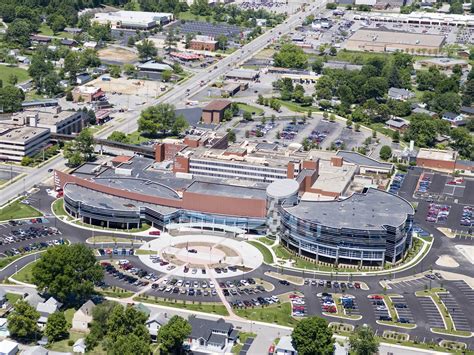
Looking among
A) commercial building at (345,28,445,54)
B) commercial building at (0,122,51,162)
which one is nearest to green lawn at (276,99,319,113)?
commercial building at (0,122,51,162)

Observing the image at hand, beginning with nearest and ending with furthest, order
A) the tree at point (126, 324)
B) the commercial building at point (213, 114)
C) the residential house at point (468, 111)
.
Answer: the tree at point (126, 324), the commercial building at point (213, 114), the residential house at point (468, 111)

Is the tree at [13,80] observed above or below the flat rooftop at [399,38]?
below

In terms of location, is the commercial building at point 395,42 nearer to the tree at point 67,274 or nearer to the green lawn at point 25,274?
the green lawn at point 25,274

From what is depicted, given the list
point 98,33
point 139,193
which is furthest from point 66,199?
point 98,33

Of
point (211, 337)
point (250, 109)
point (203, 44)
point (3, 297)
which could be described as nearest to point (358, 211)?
point (211, 337)

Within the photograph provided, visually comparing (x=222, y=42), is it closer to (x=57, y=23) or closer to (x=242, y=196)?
(x=57, y=23)

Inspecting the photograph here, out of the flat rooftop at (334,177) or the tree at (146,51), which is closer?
the flat rooftop at (334,177)

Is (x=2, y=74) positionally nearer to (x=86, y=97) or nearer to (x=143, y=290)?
(x=86, y=97)

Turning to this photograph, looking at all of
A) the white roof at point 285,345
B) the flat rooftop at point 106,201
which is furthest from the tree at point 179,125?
the white roof at point 285,345
